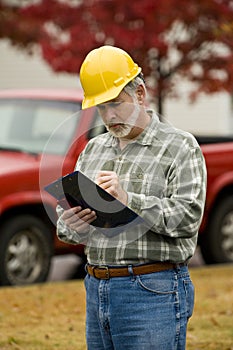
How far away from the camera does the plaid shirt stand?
3.55 metres

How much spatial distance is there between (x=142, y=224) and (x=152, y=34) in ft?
34.4

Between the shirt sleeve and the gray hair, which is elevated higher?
the gray hair

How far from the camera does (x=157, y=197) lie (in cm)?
361

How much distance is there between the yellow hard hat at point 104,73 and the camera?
364 cm

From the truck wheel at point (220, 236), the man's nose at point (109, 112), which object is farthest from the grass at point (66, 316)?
the man's nose at point (109, 112)

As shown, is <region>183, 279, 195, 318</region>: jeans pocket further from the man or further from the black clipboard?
the black clipboard

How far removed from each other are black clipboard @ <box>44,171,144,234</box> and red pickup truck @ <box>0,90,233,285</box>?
3922 millimetres

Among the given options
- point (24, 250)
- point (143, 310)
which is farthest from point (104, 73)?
point (24, 250)

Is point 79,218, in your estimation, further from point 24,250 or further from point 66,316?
point 24,250

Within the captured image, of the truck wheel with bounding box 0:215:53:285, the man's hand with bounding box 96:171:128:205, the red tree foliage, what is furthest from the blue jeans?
the red tree foliage

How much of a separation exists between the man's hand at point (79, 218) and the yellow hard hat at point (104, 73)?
40 cm

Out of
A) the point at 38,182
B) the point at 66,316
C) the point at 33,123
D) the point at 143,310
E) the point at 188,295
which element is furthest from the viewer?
the point at 33,123

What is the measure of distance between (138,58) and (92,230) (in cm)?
1062

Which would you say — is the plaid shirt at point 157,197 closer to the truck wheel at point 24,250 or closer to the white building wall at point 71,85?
the truck wheel at point 24,250
